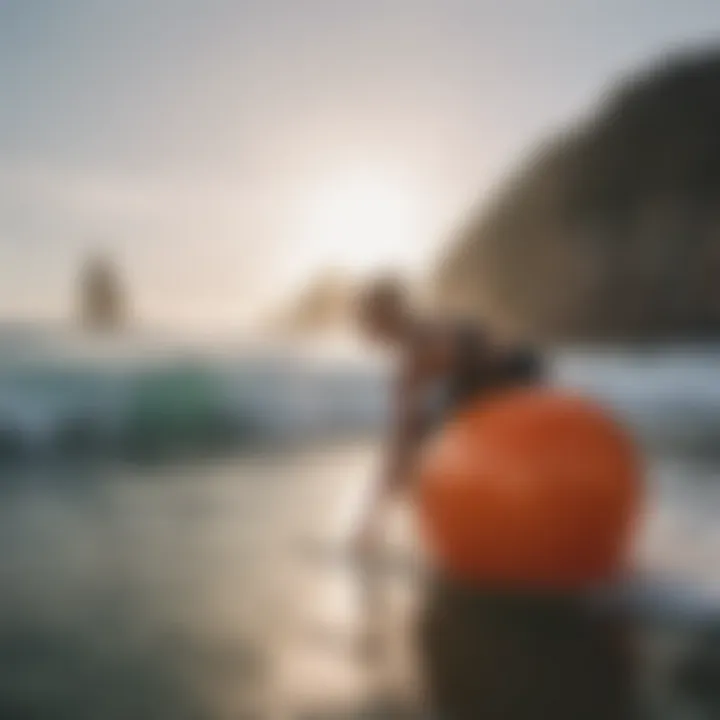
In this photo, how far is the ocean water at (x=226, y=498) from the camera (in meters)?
1.39

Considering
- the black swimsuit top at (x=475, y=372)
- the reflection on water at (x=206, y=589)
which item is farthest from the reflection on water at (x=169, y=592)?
the black swimsuit top at (x=475, y=372)

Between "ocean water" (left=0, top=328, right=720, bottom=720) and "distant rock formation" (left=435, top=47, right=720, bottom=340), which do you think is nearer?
"ocean water" (left=0, top=328, right=720, bottom=720)

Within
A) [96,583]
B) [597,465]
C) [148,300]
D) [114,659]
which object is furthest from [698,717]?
[148,300]

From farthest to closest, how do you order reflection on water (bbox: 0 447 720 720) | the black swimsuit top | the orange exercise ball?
the black swimsuit top
the orange exercise ball
reflection on water (bbox: 0 447 720 720)

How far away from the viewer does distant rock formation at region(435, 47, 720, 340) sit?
155 cm

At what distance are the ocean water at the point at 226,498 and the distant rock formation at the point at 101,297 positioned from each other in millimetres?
35

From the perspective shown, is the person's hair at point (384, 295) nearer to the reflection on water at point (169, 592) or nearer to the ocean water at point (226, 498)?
the ocean water at point (226, 498)

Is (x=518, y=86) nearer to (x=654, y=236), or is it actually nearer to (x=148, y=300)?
(x=654, y=236)

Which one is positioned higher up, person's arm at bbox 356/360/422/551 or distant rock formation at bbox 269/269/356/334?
distant rock formation at bbox 269/269/356/334

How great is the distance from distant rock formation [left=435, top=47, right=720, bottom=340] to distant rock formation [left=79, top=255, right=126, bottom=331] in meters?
0.50

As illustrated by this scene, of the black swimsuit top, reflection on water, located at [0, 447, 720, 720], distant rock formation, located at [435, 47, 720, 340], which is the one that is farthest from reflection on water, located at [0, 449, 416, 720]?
distant rock formation, located at [435, 47, 720, 340]

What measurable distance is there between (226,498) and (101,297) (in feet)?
1.24

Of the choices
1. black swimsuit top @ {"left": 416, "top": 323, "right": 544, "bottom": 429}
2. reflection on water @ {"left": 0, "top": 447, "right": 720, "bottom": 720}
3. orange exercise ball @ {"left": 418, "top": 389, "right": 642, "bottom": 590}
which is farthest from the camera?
black swimsuit top @ {"left": 416, "top": 323, "right": 544, "bottom": 429}

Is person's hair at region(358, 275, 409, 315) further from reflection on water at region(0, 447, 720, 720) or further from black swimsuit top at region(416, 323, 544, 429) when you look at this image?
reflection on water at region(0, 447, 720, 720)
